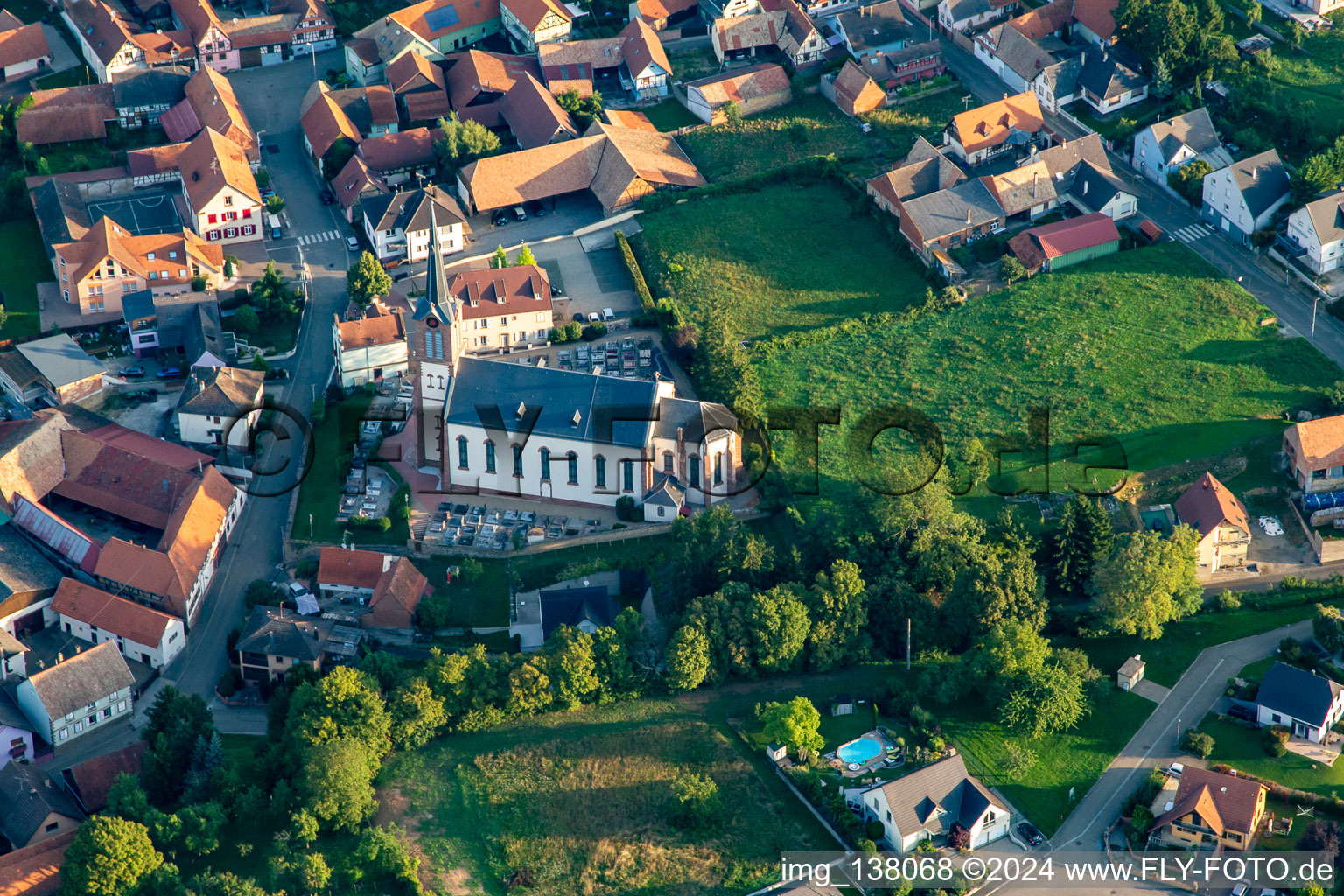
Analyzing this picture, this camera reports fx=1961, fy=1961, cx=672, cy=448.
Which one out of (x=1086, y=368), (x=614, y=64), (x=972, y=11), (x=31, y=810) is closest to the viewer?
(x=31, y=810)

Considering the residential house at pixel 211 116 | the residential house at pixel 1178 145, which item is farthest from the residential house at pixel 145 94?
the residential house at pixel 1178 145

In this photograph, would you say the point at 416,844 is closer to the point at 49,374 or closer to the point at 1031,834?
the point at 1031,834

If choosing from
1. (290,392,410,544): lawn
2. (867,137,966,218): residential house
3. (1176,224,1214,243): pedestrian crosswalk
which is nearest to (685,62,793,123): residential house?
(867,137,966,218): residential house

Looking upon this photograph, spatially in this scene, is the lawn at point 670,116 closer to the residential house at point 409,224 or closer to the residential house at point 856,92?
the residential house at point 856,92

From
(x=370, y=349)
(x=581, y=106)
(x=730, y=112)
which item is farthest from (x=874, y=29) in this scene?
(x=370, y=349)

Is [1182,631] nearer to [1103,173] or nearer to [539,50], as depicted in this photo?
[1103,173]

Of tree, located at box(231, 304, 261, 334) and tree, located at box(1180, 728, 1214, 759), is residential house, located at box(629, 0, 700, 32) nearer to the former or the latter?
tree, located at box(231, 304, 261, 334)

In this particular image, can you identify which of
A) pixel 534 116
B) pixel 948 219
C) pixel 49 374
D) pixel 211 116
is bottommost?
pixel 49 374
